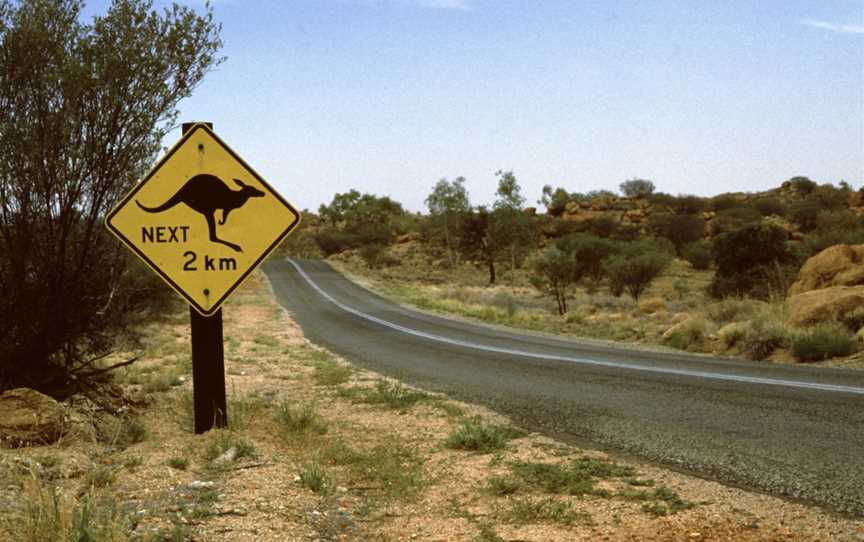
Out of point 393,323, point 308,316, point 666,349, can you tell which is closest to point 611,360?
point 666,349

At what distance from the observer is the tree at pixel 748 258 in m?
33.7

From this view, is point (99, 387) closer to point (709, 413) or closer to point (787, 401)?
point (709, 413)

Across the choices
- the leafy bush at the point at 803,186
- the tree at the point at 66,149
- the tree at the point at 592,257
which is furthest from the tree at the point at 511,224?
the tree at the point at 66,149

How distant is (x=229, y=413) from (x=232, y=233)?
6.14ft

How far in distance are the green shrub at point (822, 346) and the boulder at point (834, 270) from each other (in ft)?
24.2

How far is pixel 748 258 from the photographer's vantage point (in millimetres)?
34781

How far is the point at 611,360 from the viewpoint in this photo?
12.9 meters

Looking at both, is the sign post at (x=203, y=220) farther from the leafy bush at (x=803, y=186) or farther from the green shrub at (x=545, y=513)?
the leafy bush at (x=803, y=186)

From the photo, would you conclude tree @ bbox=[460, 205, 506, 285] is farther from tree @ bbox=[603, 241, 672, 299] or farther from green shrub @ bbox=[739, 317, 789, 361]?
green shrub @ bbox=[739, 317, 789, 361]

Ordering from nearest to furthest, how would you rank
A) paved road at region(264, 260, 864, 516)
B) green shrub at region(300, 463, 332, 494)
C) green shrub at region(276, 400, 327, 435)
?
green shrub at region(300, 463, 332, 494) → paved road at region(264, 260, 864, 516) → green shrub at region(276, 400, 327, 435)

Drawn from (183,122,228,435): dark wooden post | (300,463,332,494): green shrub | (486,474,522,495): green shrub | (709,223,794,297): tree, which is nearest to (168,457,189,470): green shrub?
(183,122,228,435): dark wooden post

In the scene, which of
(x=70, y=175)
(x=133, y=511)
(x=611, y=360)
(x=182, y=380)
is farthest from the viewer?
(x=611, y=360)

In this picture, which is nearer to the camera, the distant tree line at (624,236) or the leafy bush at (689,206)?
the distant tree line at (624,236)

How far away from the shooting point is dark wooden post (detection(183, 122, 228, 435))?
5938 mm
